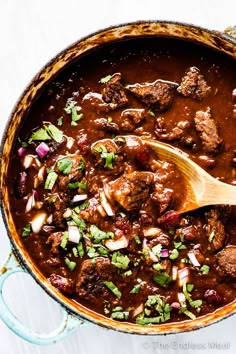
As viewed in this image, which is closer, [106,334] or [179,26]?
[179,26]

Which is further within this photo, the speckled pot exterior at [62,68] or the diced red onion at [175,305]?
the diced red onion at [175,305]

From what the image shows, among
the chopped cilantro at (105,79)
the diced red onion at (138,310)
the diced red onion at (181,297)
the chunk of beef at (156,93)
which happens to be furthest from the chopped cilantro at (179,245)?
the chopped cilantro at (105,79)

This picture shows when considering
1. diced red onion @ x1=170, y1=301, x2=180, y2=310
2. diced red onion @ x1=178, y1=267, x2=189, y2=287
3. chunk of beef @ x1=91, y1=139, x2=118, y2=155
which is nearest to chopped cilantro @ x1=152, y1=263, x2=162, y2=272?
diced red onion @ x1=178, y1=267, x2=189, y2=287

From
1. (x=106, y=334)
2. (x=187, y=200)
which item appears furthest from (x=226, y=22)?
(x=106, y=334)

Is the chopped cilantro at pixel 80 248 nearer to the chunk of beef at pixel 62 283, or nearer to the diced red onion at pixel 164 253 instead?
the chunk of beef at pixel 62 283

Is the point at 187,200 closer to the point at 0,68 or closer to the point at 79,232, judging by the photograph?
the point at 79,232
